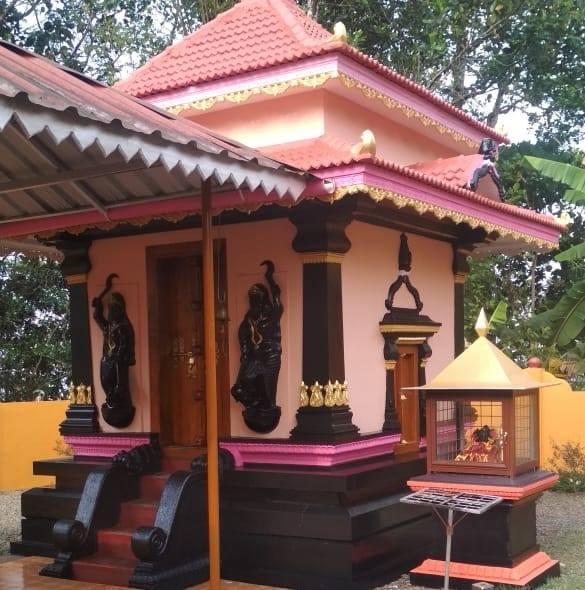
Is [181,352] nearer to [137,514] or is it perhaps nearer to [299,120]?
[137,514]

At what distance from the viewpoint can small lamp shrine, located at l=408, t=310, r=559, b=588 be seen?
6438mm

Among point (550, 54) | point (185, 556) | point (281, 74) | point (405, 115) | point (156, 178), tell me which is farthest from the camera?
point (550, 54)

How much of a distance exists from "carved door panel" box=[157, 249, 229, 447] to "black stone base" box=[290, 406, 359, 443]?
1.25 metres

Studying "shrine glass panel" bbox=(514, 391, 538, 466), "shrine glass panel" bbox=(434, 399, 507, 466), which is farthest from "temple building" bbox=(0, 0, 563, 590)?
"shrine glass panel" bbox=(514, 391, 538, 466)

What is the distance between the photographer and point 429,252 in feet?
29.6

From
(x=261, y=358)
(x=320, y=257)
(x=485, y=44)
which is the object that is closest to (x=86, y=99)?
(x=320, y=257)

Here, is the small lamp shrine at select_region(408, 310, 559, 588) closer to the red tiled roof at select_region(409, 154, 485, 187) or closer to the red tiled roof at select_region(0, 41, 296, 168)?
the red tiled roof at select_region(409, 154, 485, 187)

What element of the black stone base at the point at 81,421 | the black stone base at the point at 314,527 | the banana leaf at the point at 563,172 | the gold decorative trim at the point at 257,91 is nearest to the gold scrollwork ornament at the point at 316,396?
the black stone base at the point at 314,527

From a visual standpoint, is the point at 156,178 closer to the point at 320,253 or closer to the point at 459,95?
the point at 320,253

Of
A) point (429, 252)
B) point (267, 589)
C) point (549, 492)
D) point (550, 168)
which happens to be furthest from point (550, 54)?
point (267, 589)

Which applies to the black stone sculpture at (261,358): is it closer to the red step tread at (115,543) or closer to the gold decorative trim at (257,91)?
the red step tread at (115,543)

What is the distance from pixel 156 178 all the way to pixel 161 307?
211 centimetres

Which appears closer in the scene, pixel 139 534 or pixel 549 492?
pixel 139 534

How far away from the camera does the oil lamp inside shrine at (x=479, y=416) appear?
21.3 feet
